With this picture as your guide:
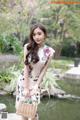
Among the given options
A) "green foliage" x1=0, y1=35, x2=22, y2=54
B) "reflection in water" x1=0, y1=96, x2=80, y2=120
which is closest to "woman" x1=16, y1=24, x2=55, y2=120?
Result: "reflection in water" x1=0, y1=96, x2=80, y2=120

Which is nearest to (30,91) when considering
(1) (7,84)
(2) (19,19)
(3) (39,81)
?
(3) (39,81)

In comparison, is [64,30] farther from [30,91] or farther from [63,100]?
[30,91]

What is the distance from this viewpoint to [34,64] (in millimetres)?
2852

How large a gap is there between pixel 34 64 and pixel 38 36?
0.81 ft

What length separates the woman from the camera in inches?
112

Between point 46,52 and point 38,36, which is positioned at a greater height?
point 38,36

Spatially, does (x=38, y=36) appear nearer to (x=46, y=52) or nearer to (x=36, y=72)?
(x=46, y=52)

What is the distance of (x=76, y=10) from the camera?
1852 cm

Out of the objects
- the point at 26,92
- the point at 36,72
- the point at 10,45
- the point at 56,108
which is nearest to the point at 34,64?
the point at 36,72

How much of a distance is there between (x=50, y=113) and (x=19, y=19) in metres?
9.87

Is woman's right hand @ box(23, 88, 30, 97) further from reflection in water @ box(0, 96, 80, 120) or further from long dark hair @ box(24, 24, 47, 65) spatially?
reflection in water @ box(0, 96, 80, 120)

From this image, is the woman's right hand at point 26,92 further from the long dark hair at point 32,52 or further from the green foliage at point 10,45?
the green foliage at point 10,45

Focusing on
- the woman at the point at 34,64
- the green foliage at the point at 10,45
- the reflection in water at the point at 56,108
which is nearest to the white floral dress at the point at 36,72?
the woman at the point at 34,64

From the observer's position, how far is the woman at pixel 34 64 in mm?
2852
